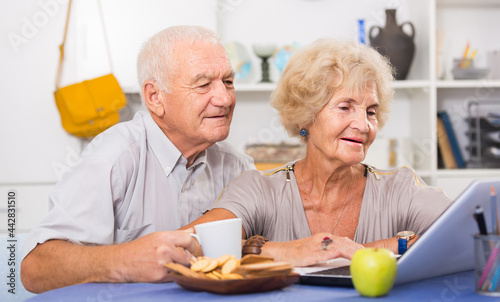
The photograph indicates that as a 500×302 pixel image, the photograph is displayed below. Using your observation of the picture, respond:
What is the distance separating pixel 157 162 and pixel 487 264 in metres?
1.08

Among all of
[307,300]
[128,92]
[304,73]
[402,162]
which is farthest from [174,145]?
[402,162]

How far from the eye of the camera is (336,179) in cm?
171

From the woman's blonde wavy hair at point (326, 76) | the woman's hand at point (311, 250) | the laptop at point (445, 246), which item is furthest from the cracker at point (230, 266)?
the woman's blonde wavy hair at point (326, 76)

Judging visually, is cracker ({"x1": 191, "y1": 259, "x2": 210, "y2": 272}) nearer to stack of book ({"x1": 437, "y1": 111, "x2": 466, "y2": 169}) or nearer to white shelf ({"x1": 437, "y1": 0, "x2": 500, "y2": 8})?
stack of book ({"x1": 437, "y1": 111, "x2": 466, "y2": 169})

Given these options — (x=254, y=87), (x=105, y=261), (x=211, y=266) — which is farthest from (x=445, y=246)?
(x=254, y=87)

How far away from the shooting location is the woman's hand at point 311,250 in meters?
1.17

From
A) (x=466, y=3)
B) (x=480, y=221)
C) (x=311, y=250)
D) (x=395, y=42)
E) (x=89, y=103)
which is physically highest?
(x=466, y=3)

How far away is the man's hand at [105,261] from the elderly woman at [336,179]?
16.7 inches

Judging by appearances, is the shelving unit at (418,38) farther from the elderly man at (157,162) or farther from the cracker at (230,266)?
the cracker at (230,266)

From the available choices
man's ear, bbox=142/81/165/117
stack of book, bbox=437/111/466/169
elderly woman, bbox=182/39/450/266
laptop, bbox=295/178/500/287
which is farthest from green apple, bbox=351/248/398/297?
stack of book, bbox=437/111/466/169

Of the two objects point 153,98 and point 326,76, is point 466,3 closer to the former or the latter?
point 326,76

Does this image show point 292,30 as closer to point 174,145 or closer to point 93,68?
point 93,68

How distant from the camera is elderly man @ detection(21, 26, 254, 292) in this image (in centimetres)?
149

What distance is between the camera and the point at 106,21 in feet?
10.1
